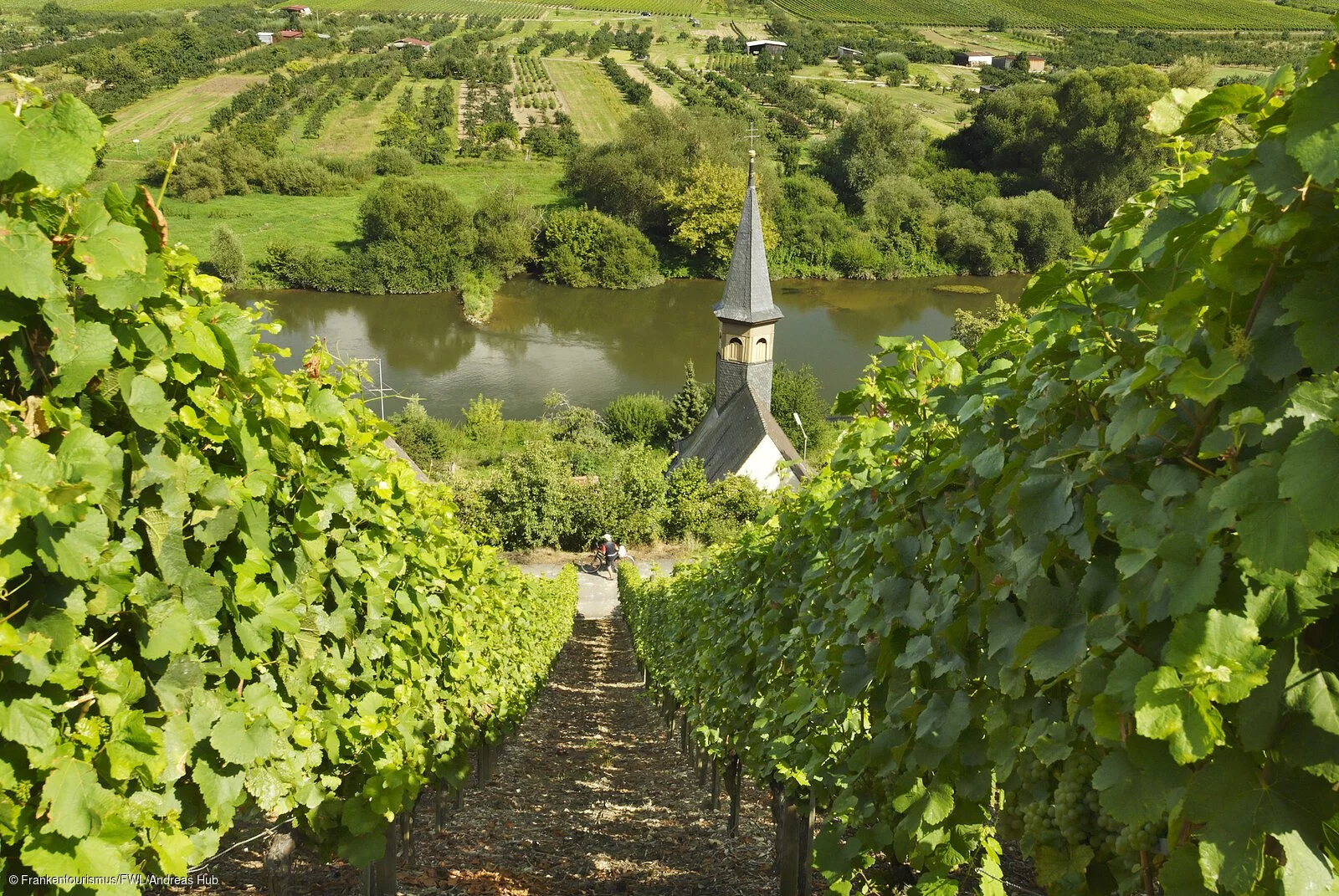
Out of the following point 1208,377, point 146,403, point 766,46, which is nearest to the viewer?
point 1208,377

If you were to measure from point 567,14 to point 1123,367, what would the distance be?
127745mm

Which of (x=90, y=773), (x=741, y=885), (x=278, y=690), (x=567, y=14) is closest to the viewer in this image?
(x=90, y=773)

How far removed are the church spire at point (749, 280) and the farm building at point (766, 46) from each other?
80.6 meters

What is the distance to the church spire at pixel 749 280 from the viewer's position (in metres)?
27.5

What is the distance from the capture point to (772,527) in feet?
18.6

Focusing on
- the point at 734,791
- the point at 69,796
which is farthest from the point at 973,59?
the point at 69,796

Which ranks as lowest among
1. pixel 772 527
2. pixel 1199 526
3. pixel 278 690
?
pixel 772 527

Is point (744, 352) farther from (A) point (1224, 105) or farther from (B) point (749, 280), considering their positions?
(A) point (1224, 105)

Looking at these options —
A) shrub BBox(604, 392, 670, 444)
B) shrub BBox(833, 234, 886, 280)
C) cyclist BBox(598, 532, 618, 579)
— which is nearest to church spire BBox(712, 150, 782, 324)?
shrub BBox(604, 392, 670, 444)

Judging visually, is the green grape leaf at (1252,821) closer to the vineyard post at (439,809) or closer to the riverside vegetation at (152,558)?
the riverside vegetation at (152,558)

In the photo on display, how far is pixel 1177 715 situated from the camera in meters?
1.20

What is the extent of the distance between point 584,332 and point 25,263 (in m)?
45.1

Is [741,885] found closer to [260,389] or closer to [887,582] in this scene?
[887,582]

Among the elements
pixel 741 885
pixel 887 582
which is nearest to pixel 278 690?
pixel 887 582
